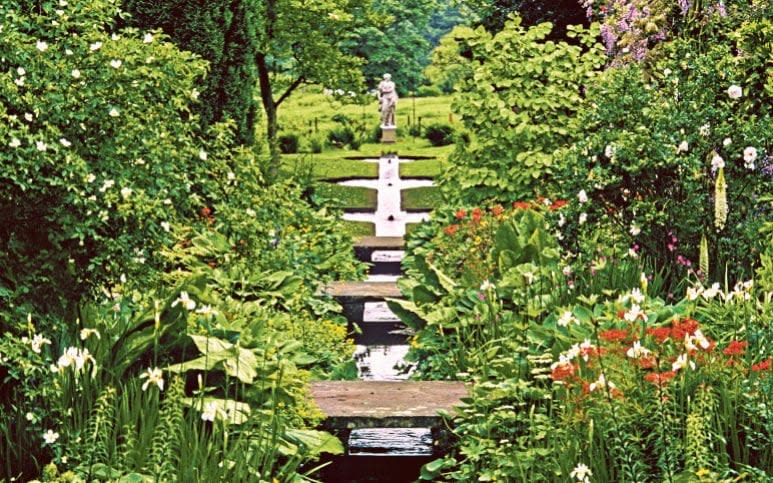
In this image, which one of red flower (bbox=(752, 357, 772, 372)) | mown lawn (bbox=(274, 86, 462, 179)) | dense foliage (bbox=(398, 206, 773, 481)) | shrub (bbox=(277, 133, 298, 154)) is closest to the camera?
dense foliage (bbox=(398, 206, 773, 481))

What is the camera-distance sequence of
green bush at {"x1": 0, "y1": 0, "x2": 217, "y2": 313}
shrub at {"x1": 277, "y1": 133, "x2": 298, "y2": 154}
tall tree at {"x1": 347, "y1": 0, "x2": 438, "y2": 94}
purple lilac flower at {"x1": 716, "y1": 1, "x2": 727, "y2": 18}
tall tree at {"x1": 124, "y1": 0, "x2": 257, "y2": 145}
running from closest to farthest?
green bush at {"x1": 0, "y1": 0, "x2": 217, "y2": 313} < purple lilac flower at {"x1": 716, "y1": 1, "x2": 727, "y2": 18} < tall tree at {"x1": 124, "y1": 0, "x2": 257, "y2": 145} < shrub at {"x1": 277, "y1": 133, "x2": 298, "y2": 154} < tall tree at {"x1": 347, "y1": 0, "x2": 438, "y2": 94}

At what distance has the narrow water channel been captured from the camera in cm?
539

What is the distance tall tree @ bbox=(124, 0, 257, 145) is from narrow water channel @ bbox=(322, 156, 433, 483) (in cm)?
195

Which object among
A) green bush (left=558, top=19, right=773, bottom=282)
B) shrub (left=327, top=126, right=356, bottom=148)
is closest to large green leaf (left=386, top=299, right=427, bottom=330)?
green bush (left=558, top=19, right=773, bottom=282)

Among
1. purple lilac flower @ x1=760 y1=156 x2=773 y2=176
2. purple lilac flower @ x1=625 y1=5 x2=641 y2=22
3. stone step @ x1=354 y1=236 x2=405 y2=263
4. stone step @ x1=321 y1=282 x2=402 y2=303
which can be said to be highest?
purple lilac flower @ x1=625 y1=5 x2=641 y2=22

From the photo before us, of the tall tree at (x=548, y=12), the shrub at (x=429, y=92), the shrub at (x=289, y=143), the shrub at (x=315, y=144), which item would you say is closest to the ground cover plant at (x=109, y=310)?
the tall tree at (x=548, y=12)

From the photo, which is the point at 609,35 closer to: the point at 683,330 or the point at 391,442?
the point at 391,442

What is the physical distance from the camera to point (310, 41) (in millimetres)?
15156

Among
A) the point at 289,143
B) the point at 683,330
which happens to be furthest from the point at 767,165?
the point at 289,143

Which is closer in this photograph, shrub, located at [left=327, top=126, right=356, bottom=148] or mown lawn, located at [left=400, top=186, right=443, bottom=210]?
mown lawn, located at [left=400, top=186, right=443, bottom=210]

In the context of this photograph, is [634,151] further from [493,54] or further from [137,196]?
[493,54]

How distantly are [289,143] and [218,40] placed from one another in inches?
531

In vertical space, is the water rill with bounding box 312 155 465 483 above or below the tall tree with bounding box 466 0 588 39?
below

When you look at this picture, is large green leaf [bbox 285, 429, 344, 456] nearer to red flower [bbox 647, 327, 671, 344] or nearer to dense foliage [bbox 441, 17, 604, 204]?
red flower [bbox 647, 327, 671, 344]
